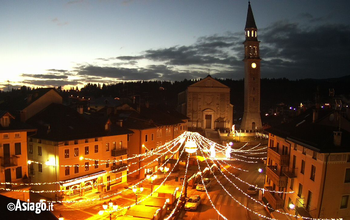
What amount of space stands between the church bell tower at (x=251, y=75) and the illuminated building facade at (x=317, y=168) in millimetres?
41543

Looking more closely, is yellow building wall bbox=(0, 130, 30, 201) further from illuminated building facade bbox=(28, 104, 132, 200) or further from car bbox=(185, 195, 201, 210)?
car bbox=(185, 195, 201, 210)

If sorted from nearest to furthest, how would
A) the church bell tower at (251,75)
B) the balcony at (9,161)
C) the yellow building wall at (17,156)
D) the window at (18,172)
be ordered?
the yellow building wall at (17,156) < the balcony at (9,161) < the window at (18,172) < the church bell tower at (251,75)

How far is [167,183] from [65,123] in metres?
13.6

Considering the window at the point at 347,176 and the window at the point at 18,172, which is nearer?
the window at the point at 347,176

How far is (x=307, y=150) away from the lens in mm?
→ 18094

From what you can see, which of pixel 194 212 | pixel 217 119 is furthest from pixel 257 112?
pixel 194 212

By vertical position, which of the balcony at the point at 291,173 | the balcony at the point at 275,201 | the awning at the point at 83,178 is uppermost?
the balcony at the point at 291,173

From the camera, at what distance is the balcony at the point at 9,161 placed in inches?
859

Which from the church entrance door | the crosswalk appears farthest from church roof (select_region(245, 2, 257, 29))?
the crosswalk

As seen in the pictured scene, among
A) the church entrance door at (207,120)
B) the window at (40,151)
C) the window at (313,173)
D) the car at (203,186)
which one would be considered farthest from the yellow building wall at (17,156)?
the church entrance door at (207,120)

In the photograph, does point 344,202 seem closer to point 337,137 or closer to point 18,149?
point 337,137

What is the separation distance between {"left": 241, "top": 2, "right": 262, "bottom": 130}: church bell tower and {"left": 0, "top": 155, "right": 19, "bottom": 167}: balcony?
5111 cm

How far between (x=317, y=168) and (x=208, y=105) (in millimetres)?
50030

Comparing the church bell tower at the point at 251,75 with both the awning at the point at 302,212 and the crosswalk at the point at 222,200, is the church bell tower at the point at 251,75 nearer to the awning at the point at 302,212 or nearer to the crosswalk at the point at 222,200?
the crosswalk at the point at 222,200
